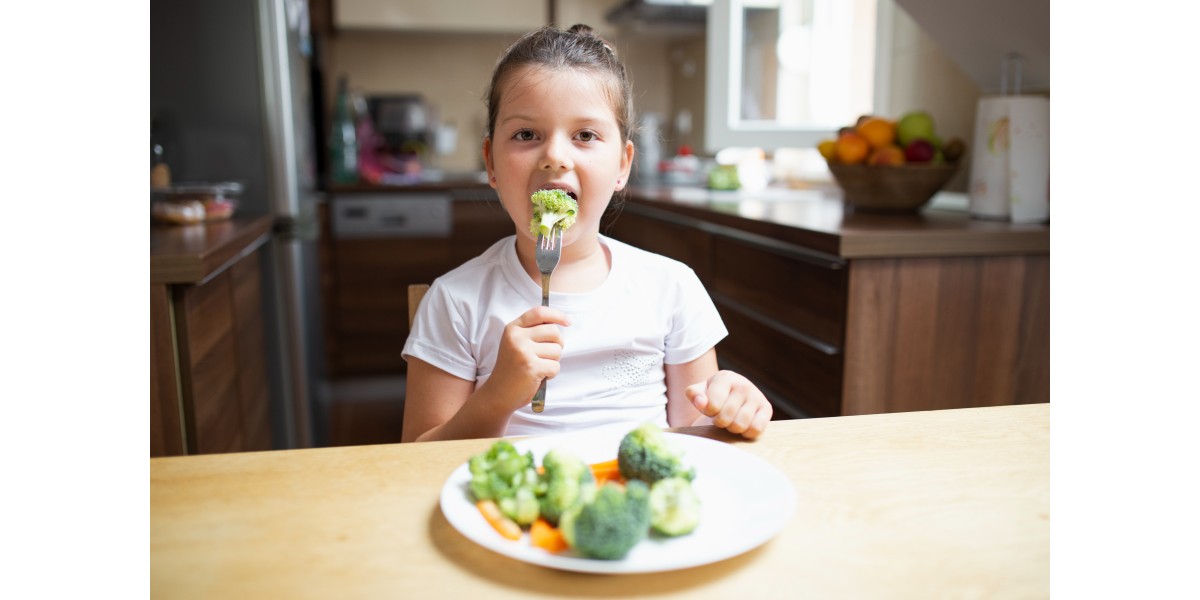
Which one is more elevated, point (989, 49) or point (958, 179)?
point (989, 49)

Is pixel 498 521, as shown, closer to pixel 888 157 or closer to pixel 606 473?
pixel 606 473

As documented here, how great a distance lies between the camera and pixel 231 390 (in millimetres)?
1688

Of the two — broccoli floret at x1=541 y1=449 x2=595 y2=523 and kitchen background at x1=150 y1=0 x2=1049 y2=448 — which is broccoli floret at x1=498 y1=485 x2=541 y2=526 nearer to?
broccoli floret at x1=541 y1=449 x2=595 y2=523

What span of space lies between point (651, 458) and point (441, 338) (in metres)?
0.40

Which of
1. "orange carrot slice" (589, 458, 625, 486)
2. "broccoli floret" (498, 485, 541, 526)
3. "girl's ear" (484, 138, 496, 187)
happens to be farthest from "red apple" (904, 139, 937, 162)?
"broccoli floret" (498, 485, 541, 526)

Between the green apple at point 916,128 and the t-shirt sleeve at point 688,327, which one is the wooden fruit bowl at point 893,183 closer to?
the green apple at point 916,128

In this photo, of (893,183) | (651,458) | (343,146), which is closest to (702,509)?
(651,458)

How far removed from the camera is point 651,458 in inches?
22.3

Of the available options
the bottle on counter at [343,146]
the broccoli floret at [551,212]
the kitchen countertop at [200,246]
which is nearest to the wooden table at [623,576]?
the broccoli floret at [551,212]

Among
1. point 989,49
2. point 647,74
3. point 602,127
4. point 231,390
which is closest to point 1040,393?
point 989,49
